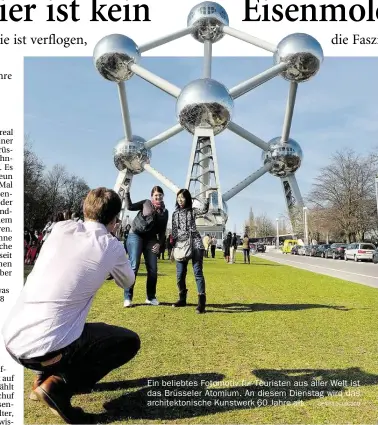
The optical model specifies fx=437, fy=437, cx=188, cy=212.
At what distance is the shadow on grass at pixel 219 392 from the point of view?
267cm

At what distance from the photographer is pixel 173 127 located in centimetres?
3056

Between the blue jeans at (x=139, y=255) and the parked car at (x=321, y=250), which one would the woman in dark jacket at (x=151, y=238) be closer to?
the blue jeans at (x=139, y=255)

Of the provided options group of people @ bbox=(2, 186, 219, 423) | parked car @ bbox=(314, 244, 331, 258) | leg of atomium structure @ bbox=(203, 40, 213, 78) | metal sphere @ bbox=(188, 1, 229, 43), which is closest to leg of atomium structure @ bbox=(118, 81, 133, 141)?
metal sphere @ bbox=(188, 1, 229, 43)

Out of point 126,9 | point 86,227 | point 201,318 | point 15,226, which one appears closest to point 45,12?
point 126,9

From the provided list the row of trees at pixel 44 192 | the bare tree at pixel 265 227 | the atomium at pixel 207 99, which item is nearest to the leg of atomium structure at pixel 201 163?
the atomium at pixel 207 99

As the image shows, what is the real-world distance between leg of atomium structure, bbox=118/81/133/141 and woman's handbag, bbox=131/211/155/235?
2316 cm

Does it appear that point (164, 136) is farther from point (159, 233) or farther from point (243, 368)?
point (243, 368)

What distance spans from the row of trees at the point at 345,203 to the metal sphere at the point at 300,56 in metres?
12.2

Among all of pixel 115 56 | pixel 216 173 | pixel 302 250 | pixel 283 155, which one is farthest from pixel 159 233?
pixel 302 250

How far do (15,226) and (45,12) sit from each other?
7.89 feet

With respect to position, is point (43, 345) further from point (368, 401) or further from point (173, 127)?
point (173, 127)

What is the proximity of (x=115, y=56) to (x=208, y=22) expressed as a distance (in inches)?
249

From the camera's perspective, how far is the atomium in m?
22.2

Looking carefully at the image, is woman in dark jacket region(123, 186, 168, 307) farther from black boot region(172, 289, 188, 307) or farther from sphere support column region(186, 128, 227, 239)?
sphere support column region(186, 128, 227, 239)
